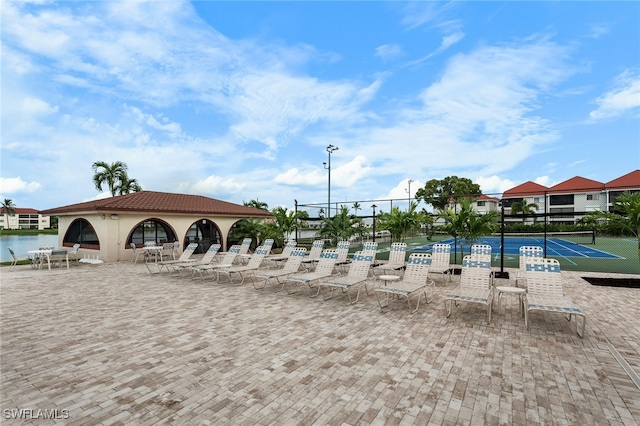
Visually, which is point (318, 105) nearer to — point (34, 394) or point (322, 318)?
point (322, 318)

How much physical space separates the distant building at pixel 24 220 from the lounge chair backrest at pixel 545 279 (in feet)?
257

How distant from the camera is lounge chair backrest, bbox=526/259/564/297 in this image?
21.0ft

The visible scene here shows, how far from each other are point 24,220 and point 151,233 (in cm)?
7990

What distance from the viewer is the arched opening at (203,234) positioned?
19328 millimetres

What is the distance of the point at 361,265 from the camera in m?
8.74

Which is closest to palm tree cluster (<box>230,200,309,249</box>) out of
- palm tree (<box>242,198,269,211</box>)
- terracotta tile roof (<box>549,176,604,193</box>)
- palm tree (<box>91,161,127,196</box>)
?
palm tree (<box>242,198,269,211</box>)

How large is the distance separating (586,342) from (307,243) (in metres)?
15.8

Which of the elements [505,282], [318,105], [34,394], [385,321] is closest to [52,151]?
[318,105]

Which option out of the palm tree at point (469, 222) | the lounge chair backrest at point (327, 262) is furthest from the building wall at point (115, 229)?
the palm tree at point (469, 222)

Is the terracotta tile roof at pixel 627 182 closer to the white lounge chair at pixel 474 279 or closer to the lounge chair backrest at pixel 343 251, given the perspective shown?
the lounge chair backrest at pixel 343 251

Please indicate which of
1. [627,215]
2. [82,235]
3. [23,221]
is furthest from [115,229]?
[23,221]

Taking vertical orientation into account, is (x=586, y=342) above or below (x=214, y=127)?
below

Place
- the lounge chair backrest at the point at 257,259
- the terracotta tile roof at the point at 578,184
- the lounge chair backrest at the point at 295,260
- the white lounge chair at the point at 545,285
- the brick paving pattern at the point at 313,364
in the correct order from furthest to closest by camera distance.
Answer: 1. the terracotta tile roof at the point at 578,184
2. the lounge chair backrest at the point at 257,259
3. the lounge chair backrest at the point at 295,260
4. the white lounge chair at the point at 545,285
5. the brick paving pattern at the point at 313,364

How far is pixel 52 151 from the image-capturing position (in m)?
15.8
